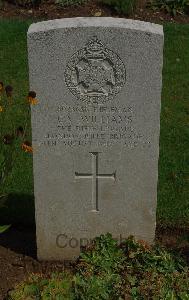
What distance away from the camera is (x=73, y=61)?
4086 mm

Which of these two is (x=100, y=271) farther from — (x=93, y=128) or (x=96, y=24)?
(x=96, y=24)

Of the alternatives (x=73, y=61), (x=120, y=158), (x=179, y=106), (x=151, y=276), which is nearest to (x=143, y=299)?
(x=151, y=276)

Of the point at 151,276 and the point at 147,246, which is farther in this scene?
the point at 147,246

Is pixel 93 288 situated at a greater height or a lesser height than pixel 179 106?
lesser

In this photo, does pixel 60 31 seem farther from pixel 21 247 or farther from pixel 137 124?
pixel 21 247

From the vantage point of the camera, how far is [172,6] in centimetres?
984

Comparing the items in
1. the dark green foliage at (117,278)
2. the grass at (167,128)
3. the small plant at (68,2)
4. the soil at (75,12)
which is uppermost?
the small plant at (68,2)

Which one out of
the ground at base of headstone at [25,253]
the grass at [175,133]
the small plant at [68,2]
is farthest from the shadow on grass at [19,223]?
the small plant at [68,2]

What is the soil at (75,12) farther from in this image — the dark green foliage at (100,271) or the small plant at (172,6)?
the dark green foliage at (100,271)

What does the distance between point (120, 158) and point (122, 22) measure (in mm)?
958

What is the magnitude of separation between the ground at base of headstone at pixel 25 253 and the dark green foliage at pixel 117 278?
207 mm

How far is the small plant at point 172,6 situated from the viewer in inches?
383

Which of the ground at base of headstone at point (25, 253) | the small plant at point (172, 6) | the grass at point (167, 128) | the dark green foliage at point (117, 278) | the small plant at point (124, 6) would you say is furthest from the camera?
the small plant at point (172, 6)

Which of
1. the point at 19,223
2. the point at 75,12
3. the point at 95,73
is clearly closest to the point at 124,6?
the point at 75,12
